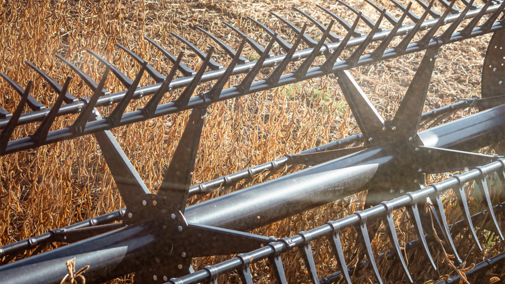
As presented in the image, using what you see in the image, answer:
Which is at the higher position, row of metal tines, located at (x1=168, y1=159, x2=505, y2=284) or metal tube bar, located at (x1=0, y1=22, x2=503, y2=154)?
metal tube bar, located at (x1=0, y1=22, x2=503, y2=154)

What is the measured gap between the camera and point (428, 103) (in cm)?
429

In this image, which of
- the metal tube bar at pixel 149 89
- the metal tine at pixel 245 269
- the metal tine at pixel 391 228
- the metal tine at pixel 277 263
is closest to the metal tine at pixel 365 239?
the metal tine at pixel 391 228

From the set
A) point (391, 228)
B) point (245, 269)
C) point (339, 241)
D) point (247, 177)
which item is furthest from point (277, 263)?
point (247, 177)

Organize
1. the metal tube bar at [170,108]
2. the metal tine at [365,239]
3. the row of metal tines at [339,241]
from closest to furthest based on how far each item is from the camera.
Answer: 1. the metal tube bar at [170,108]
2. the row of metal tines at [339,241]
3. the metal tine at [365,239]

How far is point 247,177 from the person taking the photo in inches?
91.0

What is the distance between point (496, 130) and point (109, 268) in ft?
6.35

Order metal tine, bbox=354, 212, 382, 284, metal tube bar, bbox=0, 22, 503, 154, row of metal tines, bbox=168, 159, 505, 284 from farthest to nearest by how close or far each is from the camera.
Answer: metal tine, bbox=354, 212, 382, 284 → row of metal tines, bbox=168, 159, 505, 284 → metal tube bar, bbox=0, 22, 503, 154

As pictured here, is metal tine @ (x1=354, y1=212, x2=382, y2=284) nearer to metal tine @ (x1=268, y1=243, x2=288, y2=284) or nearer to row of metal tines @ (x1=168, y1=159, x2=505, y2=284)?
row of metal tines @ (x1=168, y1=159, x2=505, y2=284)

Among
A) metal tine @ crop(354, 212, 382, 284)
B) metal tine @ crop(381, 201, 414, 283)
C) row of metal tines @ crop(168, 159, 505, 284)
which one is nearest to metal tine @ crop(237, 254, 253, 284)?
row of metal tines @ crop(168, 159, 505, 284)

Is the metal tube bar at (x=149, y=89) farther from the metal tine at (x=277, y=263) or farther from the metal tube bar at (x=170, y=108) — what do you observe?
the metal tine at (x=277, y=263)

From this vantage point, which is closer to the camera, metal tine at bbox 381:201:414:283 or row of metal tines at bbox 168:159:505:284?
row of metal tines at bbox 168:159:505:284

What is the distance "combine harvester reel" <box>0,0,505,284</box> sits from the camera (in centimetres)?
133

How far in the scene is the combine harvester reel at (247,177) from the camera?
133cm

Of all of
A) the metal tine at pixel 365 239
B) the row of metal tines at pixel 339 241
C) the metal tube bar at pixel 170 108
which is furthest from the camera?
the metal tine at pixel 365 239
